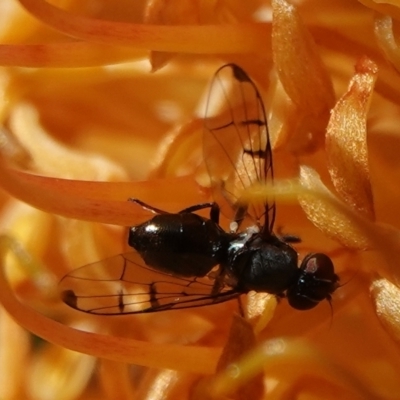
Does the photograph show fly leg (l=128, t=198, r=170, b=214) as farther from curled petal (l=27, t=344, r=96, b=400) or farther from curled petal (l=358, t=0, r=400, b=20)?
curled petal (l=358, t=0, r=400, b=20)

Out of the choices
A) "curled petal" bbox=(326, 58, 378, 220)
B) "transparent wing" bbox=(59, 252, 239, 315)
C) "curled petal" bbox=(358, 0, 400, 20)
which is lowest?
"transparent wing" bbox=(59, 252, 239, 315)

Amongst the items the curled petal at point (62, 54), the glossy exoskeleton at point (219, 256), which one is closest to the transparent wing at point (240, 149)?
the glossy exoskeleton at point (219, 256)

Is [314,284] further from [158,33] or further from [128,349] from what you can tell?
→ [158,33]

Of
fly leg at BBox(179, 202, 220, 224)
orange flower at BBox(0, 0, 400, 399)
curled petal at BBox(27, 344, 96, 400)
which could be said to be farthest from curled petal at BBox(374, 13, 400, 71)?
curled petal at BBox(27, 344, 96, 400)

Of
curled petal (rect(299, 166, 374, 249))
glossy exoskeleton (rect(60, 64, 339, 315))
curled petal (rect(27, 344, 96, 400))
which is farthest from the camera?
curled petal (rect(27, 344, 96, 400))

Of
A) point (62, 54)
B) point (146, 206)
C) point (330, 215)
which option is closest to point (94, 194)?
point (146, 206)

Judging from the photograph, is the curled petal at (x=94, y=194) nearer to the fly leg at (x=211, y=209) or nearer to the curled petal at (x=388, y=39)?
the fly leg at (x=211, y=209)
